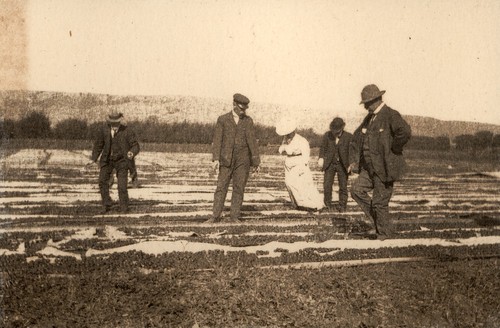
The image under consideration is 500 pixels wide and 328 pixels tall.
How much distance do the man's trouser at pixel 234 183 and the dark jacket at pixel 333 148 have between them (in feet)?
7.80

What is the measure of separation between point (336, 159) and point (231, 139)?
2.71 metres

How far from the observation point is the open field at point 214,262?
5176 mm

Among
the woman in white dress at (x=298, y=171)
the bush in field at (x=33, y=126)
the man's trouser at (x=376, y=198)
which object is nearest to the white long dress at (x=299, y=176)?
the woman in white dress at (x=298, y=171)

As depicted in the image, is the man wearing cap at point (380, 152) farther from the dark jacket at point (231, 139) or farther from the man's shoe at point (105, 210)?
the man's shoe at point (105, 210)

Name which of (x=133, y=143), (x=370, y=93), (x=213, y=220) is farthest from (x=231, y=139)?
(x=370, y=93)

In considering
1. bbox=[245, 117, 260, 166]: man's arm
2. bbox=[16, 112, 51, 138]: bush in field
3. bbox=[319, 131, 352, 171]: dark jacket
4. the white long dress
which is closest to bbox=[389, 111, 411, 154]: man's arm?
bbox=[245, 117, 260, 166]: man's arm

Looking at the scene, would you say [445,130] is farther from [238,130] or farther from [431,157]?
[238,130]

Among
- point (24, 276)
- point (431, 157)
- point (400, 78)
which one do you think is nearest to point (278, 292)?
point (24, 276)

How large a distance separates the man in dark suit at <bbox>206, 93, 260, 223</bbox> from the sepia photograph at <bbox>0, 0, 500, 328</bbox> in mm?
22

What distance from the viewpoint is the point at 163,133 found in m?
9.71

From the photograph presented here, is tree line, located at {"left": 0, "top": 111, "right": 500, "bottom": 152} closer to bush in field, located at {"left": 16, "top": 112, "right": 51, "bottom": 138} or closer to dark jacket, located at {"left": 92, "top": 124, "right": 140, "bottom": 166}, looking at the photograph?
bush in field, located at {"left": 16, "top": 112, "right": 51, "bottom": 138}

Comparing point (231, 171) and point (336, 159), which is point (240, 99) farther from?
point (336, 159)

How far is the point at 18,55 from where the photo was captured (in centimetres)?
738

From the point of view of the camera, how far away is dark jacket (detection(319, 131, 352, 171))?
10.3m
